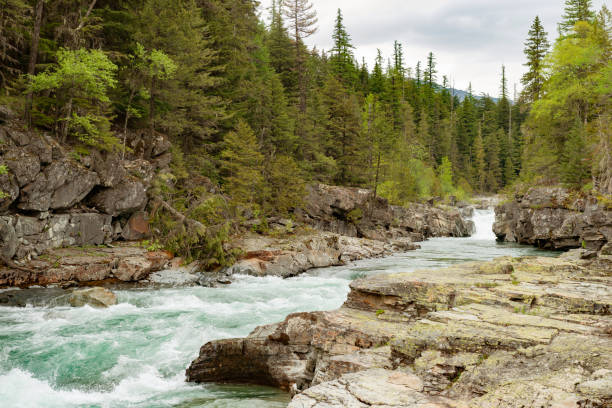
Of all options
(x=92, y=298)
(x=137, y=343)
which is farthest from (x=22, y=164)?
(x=137, y=343)

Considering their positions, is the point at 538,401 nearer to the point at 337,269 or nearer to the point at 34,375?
the point at 34,375

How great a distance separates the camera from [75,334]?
34.5ft

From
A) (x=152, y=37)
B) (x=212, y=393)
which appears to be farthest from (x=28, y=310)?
(x=152, y=37)

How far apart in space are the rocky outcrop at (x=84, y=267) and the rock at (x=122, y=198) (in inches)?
88.9

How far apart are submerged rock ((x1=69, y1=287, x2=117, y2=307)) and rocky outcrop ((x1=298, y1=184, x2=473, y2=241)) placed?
1985 cm

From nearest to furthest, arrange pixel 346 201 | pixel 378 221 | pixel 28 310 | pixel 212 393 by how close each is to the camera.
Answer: pixel 212 393 < pixel 28 310 < pixel 346 201 < pixel 378 221

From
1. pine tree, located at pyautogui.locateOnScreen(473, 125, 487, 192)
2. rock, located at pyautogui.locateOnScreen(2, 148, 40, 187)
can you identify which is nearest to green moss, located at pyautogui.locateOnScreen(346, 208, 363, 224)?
rock, located at pyautogui.locateOnScreen(2, 148, 40, 187)

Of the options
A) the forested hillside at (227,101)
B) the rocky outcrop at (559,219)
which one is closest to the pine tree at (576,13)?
the forested hillside at (227,101)

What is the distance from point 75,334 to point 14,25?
1615 cm

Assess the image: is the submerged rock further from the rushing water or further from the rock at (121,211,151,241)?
the rock at (121,211,151,241)

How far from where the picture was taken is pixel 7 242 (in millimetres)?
14391

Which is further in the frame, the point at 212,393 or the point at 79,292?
the point at 79,292

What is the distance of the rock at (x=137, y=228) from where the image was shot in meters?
19.9

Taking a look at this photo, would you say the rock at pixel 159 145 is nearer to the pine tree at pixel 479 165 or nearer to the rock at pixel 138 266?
the rock at pixel 138 266
